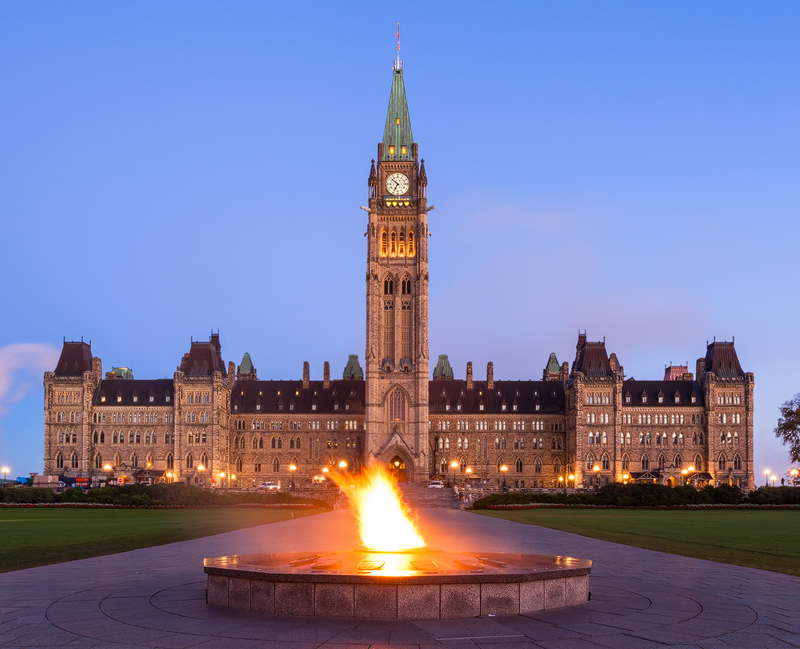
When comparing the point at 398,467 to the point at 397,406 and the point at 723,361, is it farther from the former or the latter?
the point at 723,361

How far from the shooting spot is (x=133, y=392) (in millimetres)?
123062

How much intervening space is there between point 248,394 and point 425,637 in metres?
119

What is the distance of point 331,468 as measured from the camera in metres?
124

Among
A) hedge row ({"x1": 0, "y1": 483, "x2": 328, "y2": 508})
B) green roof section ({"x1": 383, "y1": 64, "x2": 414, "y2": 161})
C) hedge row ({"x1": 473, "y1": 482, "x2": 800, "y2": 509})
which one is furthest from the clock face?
hedge row ({"x1": 0, "y1": 483, "x2": 328, "y2": 508})

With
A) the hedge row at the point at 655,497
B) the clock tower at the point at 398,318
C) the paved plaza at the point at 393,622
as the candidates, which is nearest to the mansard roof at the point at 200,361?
the clock tower at the point at 398,318

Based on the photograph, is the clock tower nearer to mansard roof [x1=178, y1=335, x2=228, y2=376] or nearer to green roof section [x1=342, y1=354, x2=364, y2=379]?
mansard roof [x1=178, y1=335, x2=228, y2=376]

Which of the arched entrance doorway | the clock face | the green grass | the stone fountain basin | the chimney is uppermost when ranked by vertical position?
the clock face

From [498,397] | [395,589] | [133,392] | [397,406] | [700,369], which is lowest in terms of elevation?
[395,589]

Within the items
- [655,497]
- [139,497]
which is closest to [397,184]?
[655,497]

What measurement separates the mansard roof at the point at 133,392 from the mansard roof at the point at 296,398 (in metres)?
10.1

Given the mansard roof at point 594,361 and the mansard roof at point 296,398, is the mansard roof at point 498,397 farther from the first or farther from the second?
the mansard roof at point 296,398

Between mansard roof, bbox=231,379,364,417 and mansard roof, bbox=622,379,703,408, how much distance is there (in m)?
39.3

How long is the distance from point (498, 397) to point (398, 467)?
73.9 ft

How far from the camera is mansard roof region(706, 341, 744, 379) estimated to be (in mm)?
121062
